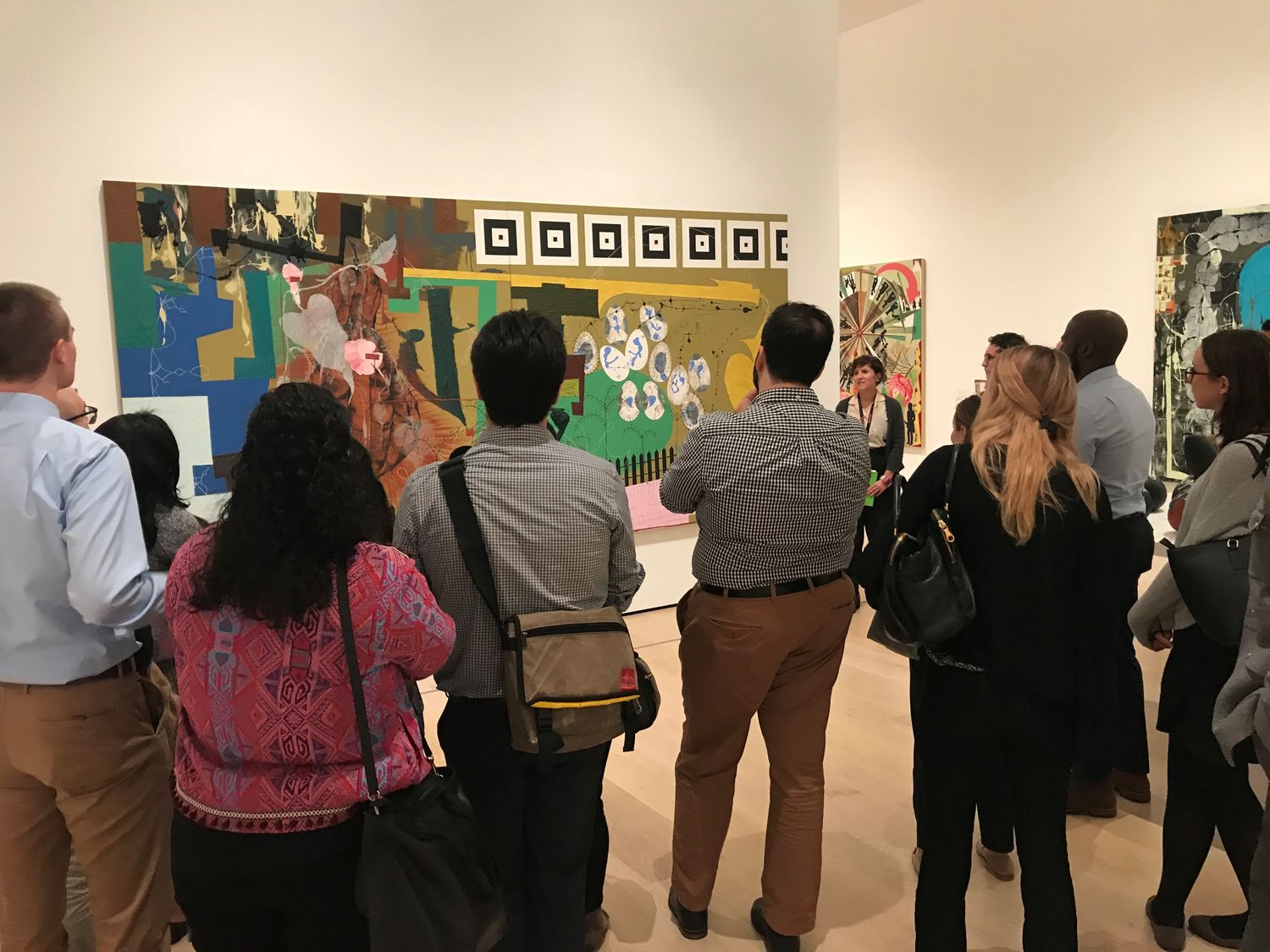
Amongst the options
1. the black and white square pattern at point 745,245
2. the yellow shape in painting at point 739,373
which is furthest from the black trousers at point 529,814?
the black and white square pattern at point 745,245

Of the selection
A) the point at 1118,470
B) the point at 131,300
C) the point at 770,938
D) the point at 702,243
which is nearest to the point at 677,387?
the point at 702,243

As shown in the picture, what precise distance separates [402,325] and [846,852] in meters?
3.15

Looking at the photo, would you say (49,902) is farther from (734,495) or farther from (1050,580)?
(1050,580)

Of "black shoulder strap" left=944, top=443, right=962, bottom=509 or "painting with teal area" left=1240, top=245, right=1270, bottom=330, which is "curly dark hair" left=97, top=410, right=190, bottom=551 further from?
"painting with teal area" left=1240, top=245, right=1270, bottom=330

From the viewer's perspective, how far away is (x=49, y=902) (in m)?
2.10

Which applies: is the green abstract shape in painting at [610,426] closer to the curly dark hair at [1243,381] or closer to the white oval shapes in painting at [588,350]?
the white oval shapes in painting at [588,350]

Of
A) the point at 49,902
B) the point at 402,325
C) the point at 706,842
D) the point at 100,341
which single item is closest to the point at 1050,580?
the point at 706,842

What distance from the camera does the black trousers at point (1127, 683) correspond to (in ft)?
10.5

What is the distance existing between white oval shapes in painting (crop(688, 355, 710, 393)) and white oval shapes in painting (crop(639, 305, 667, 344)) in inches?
10.1

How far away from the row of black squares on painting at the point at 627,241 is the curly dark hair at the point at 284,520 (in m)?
3.50

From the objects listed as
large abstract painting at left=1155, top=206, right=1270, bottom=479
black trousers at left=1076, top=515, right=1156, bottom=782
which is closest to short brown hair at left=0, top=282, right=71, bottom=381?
Answer: black trousers at left=1076, top=515, right=1156, bottom=782

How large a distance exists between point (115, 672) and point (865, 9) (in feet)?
26.2

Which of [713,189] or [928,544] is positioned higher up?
[713,189]

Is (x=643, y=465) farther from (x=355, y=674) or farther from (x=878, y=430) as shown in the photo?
(x=355, y=674)
